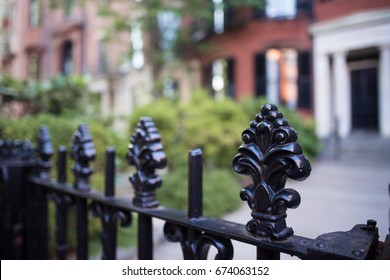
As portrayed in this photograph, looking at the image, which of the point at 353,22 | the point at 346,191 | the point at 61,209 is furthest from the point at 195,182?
the point at 61,209

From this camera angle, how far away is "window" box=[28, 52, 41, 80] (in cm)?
303

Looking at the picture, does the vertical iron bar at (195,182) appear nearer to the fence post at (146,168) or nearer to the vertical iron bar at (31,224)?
the fence post at (146,168)

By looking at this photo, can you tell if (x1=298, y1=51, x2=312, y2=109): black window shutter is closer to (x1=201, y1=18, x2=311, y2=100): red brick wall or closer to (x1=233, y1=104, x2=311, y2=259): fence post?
(x1=233, y1=104, x2=311, y2=259): fence post

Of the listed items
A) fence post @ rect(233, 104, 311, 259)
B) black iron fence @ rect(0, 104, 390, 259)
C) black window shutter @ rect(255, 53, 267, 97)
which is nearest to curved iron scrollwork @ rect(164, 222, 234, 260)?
black iron fence @ rect(0, 104, 390, 259)

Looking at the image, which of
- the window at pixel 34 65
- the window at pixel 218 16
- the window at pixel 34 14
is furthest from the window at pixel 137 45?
the window at pixel 34 14

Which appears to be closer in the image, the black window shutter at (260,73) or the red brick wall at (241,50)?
the red brick wall at (241,50)

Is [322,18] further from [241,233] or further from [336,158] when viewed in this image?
[241,233]

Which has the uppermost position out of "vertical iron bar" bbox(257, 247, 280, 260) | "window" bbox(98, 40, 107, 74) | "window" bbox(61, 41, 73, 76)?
"window" bbox(98, 40, 107, 74)

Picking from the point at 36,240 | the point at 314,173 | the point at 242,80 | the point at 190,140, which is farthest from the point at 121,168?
the point at 242,80

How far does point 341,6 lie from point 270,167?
2.40ft

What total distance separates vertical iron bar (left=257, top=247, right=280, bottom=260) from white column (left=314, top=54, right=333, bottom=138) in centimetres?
56

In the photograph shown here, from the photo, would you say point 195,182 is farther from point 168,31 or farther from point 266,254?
point 168,31

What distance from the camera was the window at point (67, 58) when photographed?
3994mm

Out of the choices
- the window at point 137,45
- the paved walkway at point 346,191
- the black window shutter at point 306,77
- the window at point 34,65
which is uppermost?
the window at point 137,45
